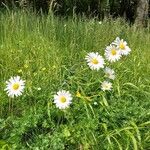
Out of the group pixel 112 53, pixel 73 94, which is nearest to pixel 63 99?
pixel 73 94

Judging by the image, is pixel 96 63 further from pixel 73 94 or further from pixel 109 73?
pixel 73 94

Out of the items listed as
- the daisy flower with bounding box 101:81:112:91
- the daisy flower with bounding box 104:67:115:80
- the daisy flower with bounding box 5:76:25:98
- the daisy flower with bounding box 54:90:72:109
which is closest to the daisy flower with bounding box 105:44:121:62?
the daisy flower with bounding box 104:67:115:80

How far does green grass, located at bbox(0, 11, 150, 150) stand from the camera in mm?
4023

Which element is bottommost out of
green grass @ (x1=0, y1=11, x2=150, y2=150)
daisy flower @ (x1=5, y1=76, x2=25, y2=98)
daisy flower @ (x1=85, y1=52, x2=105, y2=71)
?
green grass @ (x1=0, y1=11, x2=150, y2=150)

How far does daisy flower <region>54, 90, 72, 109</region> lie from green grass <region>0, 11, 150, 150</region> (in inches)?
5.8

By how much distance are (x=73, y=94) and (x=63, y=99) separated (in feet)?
1.27

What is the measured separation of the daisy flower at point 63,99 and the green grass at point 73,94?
0.49ft

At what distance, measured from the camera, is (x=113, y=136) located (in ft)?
13.3

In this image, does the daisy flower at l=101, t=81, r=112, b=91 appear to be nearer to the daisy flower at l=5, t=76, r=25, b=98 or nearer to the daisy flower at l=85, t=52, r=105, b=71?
the daisy flower at l=85, t=52, r=105, b=71

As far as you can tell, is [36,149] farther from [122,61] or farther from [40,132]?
[122,61]

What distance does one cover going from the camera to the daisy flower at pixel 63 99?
394cm

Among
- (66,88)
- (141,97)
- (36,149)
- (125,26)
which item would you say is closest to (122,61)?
(141,97)

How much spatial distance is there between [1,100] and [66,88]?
21.8 inches

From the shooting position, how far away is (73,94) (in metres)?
4.35
